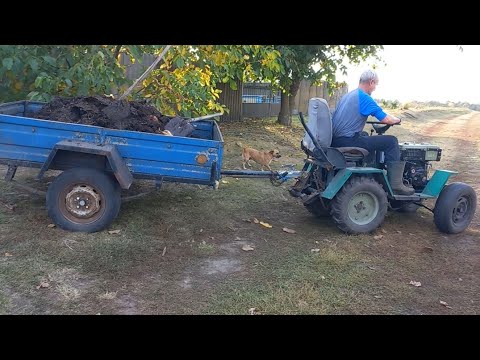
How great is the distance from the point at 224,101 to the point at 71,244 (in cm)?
1168

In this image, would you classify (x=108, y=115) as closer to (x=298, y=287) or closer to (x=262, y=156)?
(x=298, y=287)

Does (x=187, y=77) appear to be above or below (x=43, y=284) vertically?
above

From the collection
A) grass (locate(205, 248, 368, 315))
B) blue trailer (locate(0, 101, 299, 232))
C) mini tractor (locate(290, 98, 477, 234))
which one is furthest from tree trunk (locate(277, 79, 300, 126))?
grass (locate(205, 248, 368, 315))

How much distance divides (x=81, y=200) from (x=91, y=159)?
1.57ft

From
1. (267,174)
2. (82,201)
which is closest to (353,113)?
(267,174)

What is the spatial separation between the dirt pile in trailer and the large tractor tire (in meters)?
2.17

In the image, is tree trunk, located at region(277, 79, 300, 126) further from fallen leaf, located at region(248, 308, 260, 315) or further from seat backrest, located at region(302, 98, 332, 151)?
fallen leaf, located at region(248, 308, 260, 315)

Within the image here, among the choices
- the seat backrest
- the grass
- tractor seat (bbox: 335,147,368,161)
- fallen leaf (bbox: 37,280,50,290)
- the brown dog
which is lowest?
fallen leaf (bbox: 37,280,50,290)

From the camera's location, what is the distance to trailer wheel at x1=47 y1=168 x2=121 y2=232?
199 inches

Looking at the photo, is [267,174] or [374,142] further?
[267,174]

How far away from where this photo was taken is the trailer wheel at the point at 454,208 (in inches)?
235

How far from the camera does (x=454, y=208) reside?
602 cm

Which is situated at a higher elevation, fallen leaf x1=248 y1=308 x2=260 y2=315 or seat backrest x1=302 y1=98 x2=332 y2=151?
seat backrest x1=302 y1=98 x2=332 y2=151

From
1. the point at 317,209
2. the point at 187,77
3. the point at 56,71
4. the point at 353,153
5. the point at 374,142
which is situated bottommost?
the point at 317,209
